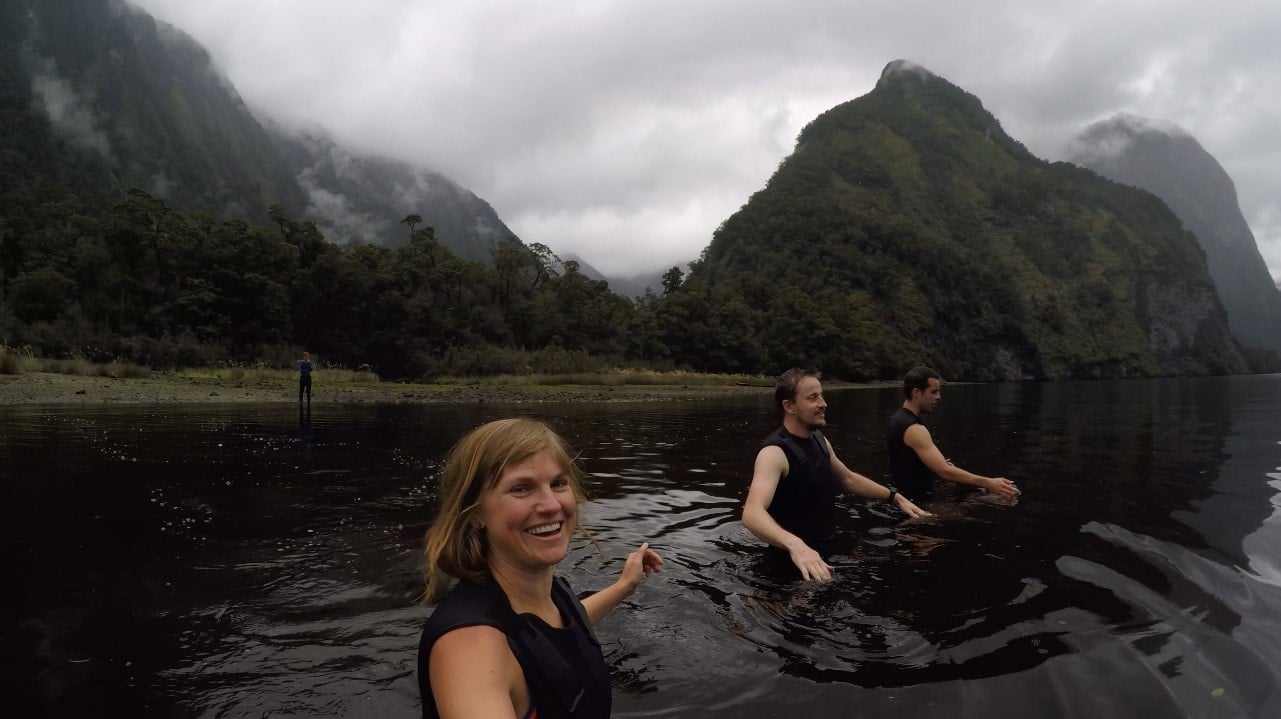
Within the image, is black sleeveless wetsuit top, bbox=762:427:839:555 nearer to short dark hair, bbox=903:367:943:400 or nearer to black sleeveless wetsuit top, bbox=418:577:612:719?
short dark hair, bbox=903:367:943:400

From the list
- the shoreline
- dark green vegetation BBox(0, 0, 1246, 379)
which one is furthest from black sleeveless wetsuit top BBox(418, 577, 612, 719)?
dark green vegetation BBox(0, 0, 1246, 379)

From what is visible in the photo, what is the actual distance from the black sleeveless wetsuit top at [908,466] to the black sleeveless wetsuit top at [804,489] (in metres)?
2.47

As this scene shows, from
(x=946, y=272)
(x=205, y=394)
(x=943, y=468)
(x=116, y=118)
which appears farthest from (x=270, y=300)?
(x=946, y=272)

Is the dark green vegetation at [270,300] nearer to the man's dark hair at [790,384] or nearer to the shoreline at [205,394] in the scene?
the shoreline at [205,394]

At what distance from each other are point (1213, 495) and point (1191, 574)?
5506 millimetres

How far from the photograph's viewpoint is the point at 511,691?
204cm

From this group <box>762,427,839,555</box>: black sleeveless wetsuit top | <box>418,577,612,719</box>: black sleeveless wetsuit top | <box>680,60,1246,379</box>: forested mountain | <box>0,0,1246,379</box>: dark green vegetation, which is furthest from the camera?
<box>680,60,1246,379</box>: forested mountain

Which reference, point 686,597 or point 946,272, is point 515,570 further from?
point 946,272

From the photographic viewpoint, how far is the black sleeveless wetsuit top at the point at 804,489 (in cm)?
613

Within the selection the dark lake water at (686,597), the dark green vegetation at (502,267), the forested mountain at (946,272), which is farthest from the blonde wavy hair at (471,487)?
the forested mountain at (946,272)

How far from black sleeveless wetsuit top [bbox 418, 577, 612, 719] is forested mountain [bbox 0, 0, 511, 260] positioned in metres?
76.4

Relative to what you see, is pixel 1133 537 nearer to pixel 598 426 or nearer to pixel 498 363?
pixel 598 426

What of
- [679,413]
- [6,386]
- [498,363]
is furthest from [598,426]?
[498,363]

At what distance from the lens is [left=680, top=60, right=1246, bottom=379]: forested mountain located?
98.9 m
